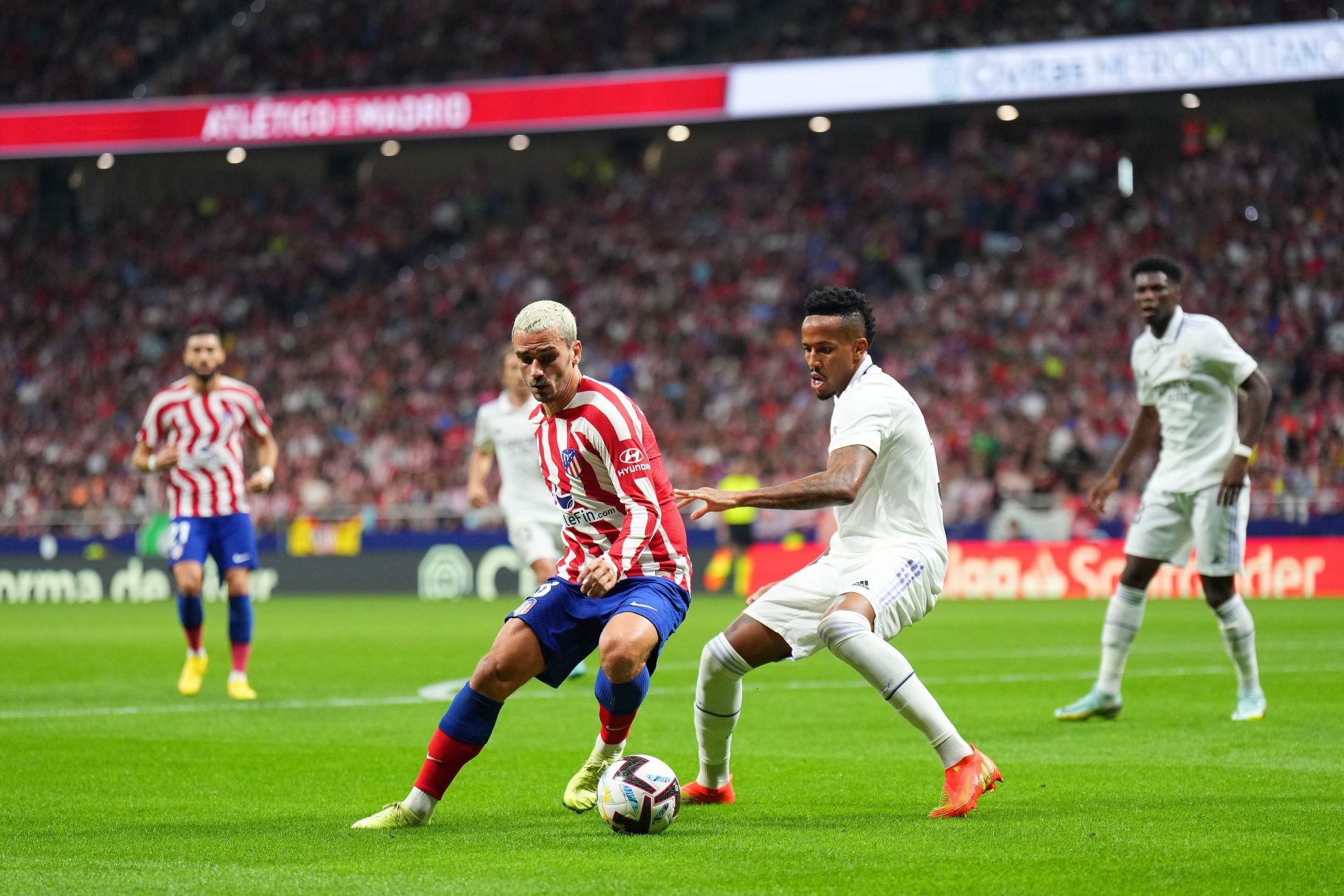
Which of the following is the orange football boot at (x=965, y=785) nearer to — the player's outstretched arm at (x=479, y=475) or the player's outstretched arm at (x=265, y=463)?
the player's outstretched arm at (x=265, y=463)

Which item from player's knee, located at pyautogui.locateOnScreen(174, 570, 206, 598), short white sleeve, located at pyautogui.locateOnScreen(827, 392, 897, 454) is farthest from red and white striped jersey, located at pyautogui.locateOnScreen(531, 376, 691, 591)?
player's knee, located at pyautogui.locateOnScreen(174, 570, 206, 598)

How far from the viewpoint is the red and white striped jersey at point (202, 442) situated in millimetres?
11289

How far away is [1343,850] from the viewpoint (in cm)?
533

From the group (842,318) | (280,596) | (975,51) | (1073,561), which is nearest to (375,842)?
(842,318)

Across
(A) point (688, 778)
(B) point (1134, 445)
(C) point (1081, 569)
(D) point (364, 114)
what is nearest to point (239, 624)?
(A) point (688, 778)

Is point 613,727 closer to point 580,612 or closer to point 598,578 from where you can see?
point 580,612

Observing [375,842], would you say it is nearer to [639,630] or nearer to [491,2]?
[639,630]

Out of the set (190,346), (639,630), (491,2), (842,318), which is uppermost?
(491,2)

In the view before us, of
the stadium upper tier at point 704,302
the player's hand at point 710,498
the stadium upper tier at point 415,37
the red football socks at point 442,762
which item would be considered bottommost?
the red football socks at point 442,762

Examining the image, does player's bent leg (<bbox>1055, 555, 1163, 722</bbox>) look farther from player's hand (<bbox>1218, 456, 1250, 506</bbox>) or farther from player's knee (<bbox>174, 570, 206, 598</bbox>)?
player's knee (<bbox>174, 570, 206, 598</bbox>)

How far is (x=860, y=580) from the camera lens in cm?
641

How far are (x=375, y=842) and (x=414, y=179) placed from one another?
32.6m

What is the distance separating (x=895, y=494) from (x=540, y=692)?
5.87m

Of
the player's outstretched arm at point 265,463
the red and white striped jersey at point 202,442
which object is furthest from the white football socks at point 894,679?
the red and white striped jersey at point 202,442
